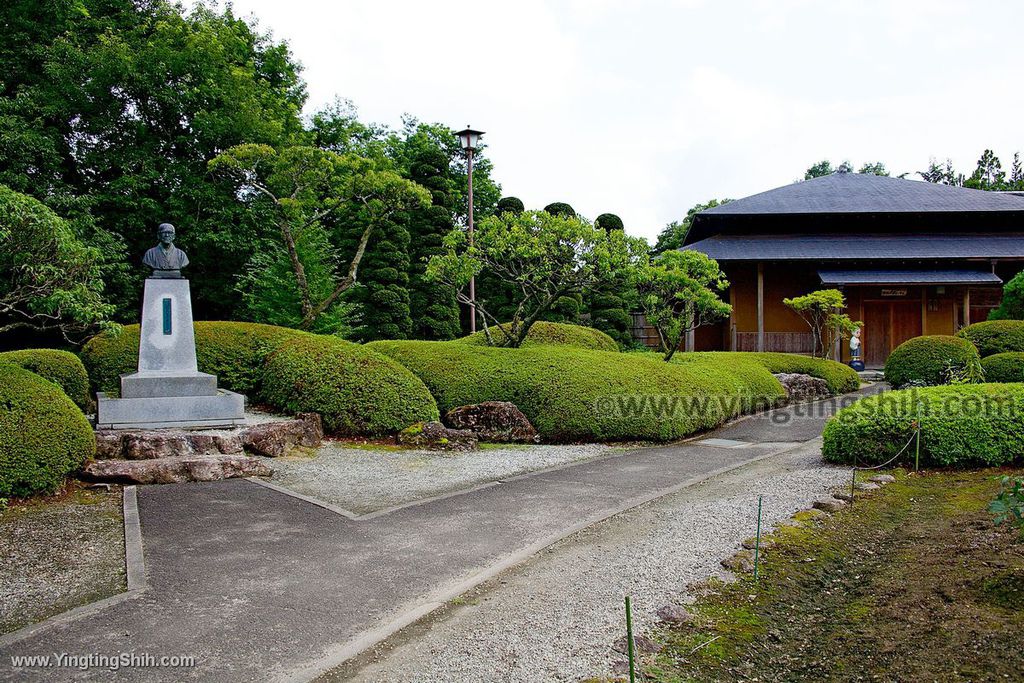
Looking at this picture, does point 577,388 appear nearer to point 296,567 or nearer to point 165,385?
point 165,385

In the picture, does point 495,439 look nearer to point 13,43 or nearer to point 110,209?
point 110,209

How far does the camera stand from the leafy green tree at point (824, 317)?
801 inches

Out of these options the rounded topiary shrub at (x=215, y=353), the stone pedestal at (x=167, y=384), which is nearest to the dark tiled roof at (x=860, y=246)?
the rounded topiary shrub at (x=215, y=353)

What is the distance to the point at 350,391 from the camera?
1071cm

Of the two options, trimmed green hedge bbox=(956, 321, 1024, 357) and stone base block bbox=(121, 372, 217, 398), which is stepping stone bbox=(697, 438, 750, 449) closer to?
stone base block bbox=(121, 372, 217, 398)

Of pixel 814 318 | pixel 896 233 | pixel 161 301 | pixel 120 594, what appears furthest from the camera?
pixel 896 233

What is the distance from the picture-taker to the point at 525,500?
23.0ft

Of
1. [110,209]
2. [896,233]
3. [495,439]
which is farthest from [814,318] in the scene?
[110,209]

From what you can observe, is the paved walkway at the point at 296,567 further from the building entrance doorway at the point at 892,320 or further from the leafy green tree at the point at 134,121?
the building entrance doorway at the point at 892,320

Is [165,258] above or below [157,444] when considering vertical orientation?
above

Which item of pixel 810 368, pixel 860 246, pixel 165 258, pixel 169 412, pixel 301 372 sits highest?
pixel 860 246

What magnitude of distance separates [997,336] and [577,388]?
1139 cm

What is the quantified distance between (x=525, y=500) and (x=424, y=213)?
690 inches

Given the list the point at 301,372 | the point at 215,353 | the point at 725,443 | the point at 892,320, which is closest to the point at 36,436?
the point at 301,372
